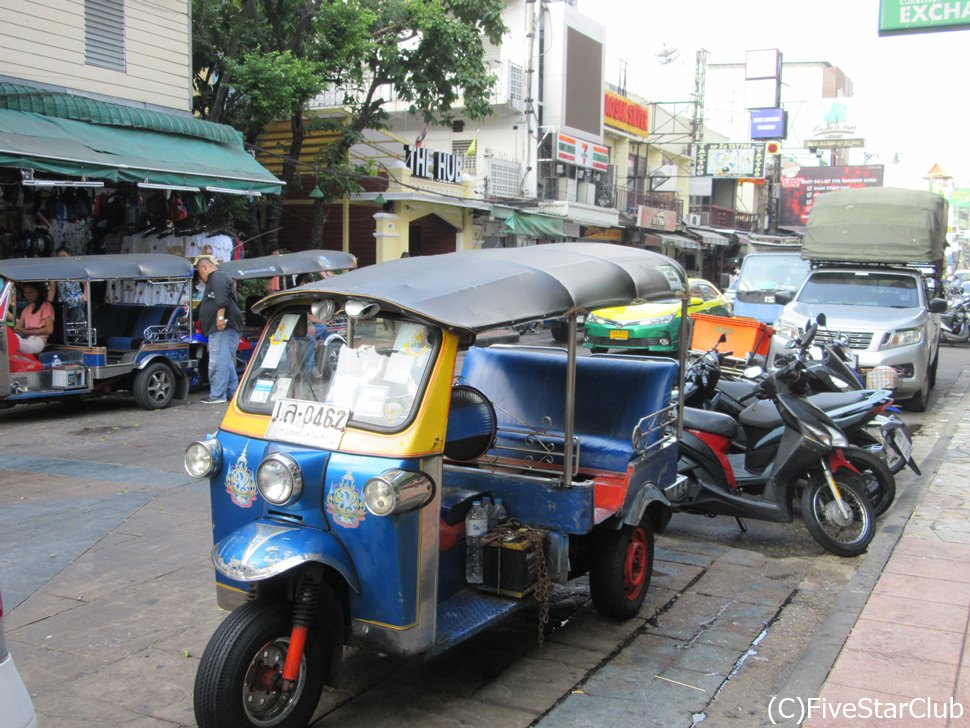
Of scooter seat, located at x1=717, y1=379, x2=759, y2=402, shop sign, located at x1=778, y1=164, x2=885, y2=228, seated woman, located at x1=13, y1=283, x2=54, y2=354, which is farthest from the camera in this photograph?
shop sign, located at x1=778, y1=164, x2=885, y2=228

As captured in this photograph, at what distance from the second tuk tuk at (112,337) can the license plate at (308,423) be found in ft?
22.7

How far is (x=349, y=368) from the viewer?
158 inches

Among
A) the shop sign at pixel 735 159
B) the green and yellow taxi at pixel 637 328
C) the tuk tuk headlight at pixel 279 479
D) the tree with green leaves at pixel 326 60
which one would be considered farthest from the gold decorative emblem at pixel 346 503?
the shop sign at pixel 735 159

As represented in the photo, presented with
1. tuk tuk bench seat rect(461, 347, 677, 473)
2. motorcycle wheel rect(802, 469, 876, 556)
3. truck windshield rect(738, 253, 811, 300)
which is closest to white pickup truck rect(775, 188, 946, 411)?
truck windshield rect(738, 253, 811, 300)

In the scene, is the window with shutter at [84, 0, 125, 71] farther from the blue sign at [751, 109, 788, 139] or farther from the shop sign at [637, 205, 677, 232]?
the blue sign at [751, 109, 788, 139]

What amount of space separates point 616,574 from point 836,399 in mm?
3362

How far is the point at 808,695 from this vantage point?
405cm

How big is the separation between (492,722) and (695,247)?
110ft

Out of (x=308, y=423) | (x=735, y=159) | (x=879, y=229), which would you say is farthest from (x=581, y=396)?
(x=735, y=159)

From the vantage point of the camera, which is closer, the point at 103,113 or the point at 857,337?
the point at 857,337

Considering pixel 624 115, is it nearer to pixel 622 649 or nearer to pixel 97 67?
pixel 97 67

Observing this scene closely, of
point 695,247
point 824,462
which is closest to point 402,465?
point 824,462

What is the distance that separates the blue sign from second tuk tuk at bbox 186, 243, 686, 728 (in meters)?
41.9

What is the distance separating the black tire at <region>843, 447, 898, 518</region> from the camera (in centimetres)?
674
